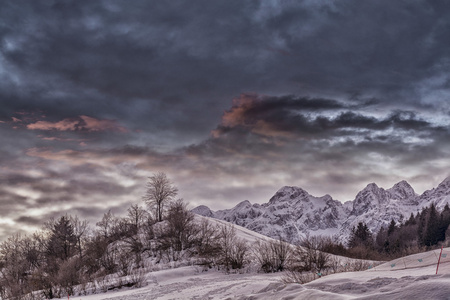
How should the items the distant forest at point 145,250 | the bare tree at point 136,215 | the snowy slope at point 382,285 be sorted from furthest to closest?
1. the bare tree at point 136,215
2. the distant forest at point 145,250
3. the snowy slope at point 382,285

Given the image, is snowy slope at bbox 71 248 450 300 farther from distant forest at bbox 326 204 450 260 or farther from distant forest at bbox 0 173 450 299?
distant forest at bbox 326 204 450 260

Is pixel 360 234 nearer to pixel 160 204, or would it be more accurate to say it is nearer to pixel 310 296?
pixel 160 204

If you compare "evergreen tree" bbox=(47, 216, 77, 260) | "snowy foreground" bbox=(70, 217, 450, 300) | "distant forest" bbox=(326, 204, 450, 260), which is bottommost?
"distant forest" bbox=(326, 204, 450, 260)

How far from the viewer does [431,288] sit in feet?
25.7

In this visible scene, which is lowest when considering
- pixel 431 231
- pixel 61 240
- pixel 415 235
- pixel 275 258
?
pixel 415 235

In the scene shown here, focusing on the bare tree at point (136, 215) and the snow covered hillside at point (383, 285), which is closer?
the snow covered hillside at point (383, 285)

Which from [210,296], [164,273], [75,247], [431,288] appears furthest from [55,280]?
[75,247]

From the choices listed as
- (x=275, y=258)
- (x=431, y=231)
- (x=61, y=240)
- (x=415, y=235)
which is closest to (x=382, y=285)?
(x=275, y=258)

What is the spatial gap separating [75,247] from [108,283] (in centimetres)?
4405

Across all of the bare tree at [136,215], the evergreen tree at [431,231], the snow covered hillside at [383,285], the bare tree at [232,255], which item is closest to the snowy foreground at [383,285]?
the snow covered hillside at [383,285]

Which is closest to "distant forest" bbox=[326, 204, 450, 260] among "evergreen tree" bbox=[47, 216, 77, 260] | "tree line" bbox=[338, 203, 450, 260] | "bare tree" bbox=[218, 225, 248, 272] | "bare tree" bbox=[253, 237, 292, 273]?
"tree line" bbox=[338, 203, 450, 260]

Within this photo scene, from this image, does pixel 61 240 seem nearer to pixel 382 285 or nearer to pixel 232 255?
pixel 232 255

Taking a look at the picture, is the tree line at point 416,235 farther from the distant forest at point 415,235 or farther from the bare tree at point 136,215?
the bare tree at point 136,215

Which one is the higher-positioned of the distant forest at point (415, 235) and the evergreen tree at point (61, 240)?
the evergreen tree at point (61, 240)
